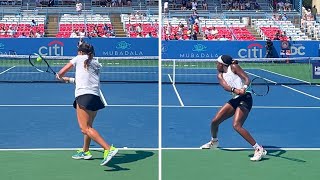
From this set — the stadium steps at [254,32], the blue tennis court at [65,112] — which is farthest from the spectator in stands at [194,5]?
the blue tennis court at [65,112]

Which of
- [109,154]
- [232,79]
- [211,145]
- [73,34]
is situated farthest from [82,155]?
[73,34]

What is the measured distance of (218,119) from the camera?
11211 mm

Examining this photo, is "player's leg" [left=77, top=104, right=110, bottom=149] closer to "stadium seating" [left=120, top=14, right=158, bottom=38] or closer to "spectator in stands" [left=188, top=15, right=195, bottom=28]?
"stadium seating" [left=120, top=14, right=158, bottom=38]

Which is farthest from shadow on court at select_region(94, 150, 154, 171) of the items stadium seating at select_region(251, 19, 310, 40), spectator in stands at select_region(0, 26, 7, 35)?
stadium seating at select_region(251, 19, 310, 40)

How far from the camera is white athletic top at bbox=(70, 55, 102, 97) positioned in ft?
33.0

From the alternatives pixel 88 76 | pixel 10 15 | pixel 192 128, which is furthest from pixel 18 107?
pixel 10 15

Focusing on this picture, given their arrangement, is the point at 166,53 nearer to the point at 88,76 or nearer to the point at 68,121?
Answer: the point at 68,121

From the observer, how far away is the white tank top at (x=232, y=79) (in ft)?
35.3

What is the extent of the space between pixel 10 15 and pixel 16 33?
5632 millimetres

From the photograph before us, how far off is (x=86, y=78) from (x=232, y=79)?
2582 millimetres

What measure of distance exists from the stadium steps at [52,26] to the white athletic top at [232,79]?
3160 centimetres

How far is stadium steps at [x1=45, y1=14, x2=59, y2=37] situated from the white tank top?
1244 inches

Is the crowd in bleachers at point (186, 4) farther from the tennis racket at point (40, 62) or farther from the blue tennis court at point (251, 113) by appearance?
the blue tennis court at point (251, 113)

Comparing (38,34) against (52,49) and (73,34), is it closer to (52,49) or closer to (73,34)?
(73,34)
